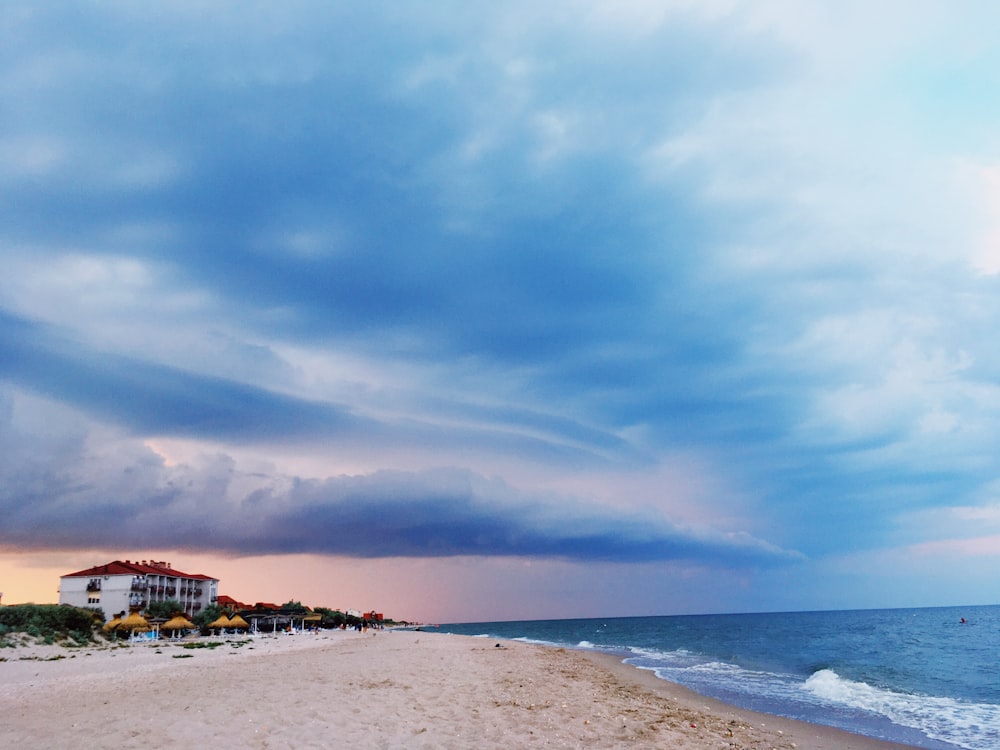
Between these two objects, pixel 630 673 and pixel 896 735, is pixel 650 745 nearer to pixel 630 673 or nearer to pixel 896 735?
pixel 896 735

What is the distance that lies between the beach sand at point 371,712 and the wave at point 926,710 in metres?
3.72

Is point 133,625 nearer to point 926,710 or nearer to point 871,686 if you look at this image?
point 871,686

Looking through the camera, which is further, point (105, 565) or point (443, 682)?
point (105, 565)

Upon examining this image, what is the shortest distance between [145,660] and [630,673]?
82.6 feet

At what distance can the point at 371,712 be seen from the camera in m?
15.2

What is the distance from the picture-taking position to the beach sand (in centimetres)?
1295

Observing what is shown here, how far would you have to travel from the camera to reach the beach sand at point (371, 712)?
13.0 meters

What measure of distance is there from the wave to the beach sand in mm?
3723

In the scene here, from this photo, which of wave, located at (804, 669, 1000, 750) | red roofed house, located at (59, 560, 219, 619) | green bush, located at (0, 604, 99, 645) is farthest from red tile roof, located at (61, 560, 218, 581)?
wave, located at (804, 669, 1000, 750)

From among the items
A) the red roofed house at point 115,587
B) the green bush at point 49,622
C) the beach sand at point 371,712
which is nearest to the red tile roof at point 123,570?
the red roofed house at point 115,587

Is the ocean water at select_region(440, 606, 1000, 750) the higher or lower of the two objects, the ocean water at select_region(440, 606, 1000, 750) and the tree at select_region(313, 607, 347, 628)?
the higher

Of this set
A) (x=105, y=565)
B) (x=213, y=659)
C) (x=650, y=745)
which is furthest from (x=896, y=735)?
(x=105, y=565)

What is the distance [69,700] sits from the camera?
18094mm

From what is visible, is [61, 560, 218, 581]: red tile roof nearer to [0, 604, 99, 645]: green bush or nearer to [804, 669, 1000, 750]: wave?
[0, 604, 99, 645]: green bush
